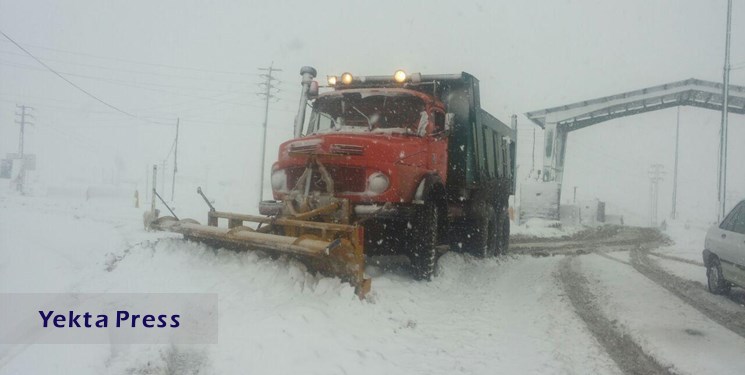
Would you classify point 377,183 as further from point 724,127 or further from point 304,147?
point 724,127

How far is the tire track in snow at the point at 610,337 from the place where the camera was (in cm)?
441

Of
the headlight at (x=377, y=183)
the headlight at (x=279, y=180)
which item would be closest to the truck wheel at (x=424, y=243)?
the headlight at (x=377, y=183)

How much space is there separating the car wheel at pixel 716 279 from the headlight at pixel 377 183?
19.3ft

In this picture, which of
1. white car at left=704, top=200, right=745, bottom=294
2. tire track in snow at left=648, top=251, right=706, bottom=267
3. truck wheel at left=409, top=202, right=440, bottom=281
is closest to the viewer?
truck wheel at left=409, top=202, right=440, bottom=281

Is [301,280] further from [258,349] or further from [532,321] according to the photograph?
[532,321]

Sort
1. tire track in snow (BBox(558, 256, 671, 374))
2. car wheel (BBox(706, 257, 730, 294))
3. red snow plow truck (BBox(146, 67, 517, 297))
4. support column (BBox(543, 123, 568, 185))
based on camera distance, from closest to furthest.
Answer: tire track in snow (BBox(558, 256, 671, 374)) → red snow plow truck (BBox(146, 67, 517, 297)) → car wheel (BBox(706, 257, 730, 294)) → support column (BBox(543, 123, 568, 185))

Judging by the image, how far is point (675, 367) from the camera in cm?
440

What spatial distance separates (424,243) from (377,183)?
127cm

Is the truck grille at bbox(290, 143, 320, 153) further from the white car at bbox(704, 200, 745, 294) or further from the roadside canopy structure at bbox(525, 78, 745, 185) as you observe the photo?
the roadside canopy structure at bbox(525, 78, 745, 185)

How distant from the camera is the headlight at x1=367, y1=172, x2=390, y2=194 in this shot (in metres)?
6.25

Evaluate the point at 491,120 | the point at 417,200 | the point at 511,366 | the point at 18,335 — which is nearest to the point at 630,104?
the point at 491,120

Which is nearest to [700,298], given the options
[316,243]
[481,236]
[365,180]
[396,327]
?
[481,236]

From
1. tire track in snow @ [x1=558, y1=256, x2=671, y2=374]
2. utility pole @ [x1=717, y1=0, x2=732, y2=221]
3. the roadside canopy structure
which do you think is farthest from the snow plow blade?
the roadside canopy structure

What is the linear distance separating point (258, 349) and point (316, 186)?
9.59 feet
